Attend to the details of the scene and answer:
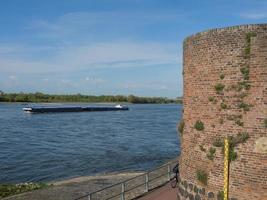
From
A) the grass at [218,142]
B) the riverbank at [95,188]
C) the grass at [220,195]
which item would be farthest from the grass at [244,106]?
the riverbank at [95,188]

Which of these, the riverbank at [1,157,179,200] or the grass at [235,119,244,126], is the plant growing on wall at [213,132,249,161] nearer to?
the grass at [235,119,244,126]

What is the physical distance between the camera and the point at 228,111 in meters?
13.1

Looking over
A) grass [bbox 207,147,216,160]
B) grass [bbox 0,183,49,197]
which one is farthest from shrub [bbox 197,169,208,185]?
grass [bbox 0,183,49,197]

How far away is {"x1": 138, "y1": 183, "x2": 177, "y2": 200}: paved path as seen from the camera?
18219 millimetres

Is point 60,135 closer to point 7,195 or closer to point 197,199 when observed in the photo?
point 7,195

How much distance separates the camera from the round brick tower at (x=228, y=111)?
40.9ft

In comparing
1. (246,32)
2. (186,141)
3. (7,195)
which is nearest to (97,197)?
(7,195)

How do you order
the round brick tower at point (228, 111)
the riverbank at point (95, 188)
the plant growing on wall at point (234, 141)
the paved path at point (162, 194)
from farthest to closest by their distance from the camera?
1. the riverbank at point (95, 188)
2. the paved path at point (162, 194)
3. the plant growing on wall at point (234, 141)
4. the round brick tower at point (228, 111)

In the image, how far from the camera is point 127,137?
5431cm

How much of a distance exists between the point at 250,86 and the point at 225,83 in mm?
801

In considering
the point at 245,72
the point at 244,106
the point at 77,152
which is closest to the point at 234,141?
the point at 244,106

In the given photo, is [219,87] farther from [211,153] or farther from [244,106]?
[211,153]

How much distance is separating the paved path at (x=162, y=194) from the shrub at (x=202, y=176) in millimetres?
3991

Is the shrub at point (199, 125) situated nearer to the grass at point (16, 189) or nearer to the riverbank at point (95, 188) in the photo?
the riverbank at point (95, 188)
